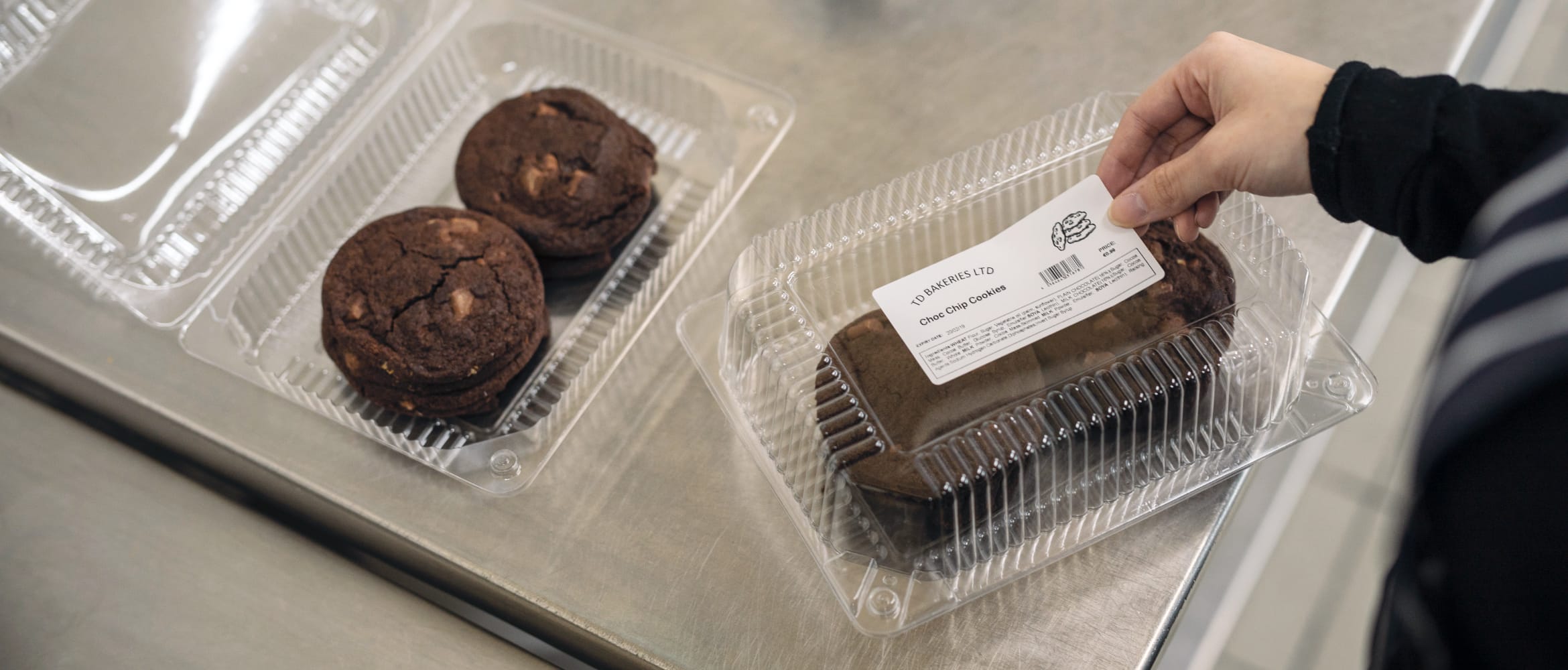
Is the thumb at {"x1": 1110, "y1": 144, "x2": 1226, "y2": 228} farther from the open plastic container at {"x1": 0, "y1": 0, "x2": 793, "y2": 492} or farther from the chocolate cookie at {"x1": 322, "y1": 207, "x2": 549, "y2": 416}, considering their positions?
the chocolate cookie at {"x1": 322, "y1": 207, "x2": 549, "y2": 416}

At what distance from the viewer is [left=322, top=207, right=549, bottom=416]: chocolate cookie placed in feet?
3.74

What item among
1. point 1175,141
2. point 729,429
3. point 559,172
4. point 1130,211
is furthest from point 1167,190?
point 559,172

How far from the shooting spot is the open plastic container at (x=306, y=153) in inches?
49.4

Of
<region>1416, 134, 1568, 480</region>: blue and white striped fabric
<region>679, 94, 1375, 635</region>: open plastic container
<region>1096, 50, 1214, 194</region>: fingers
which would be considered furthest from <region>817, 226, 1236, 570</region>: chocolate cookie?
<region>1416, 134, 1568, 480</region>: blue and white striped fabric

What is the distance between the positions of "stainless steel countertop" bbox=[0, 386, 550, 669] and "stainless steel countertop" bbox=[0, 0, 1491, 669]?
0.05m

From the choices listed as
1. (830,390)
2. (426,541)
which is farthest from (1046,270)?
(426,541)

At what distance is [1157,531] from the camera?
3.60ft

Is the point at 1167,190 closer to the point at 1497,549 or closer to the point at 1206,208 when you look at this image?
the point at 1206,208

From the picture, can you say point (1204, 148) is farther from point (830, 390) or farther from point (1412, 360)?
point (1412, 360)

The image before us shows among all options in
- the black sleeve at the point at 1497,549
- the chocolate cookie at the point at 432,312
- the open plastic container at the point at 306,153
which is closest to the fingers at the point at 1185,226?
the black sleeve at the point at 1497,549

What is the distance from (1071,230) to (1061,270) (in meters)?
0.05

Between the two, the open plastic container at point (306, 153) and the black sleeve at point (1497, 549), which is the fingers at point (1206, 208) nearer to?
the black sleeve at point (1497, 549)

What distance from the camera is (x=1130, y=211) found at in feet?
3.17

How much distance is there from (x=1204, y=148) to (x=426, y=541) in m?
0.96
